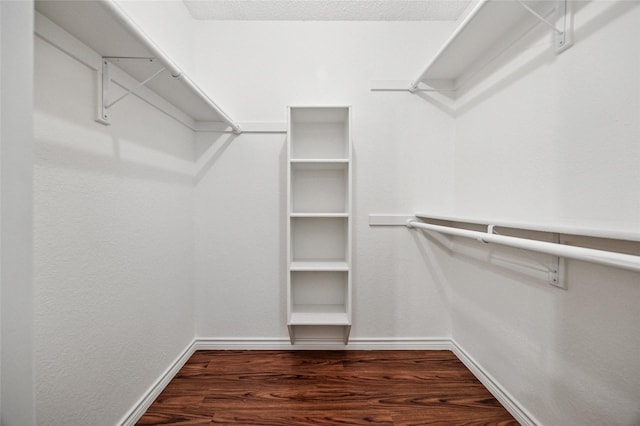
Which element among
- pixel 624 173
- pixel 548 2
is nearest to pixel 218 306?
pixel 624 173

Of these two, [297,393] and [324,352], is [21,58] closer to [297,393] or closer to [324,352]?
[297,393]

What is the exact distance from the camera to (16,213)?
0.54 meters

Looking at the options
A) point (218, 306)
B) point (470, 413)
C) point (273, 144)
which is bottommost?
point (470, 413)

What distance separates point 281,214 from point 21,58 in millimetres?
1307

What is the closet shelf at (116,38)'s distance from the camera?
73 centimetres

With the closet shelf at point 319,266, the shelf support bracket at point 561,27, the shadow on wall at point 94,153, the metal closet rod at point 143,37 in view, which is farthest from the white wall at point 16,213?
the shelf support bracket at point 561,27

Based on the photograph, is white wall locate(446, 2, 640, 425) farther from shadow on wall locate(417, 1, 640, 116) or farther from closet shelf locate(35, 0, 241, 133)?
closet shelf locate(35, 0, 241, 133)

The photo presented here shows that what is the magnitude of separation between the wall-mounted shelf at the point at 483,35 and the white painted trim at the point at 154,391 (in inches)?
80.1

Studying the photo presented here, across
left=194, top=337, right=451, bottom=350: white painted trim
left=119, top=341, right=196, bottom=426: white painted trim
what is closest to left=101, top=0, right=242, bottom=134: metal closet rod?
left=119, top=341, right=196, bottom=426: white painted trim

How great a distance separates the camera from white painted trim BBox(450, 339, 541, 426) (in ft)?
3.76

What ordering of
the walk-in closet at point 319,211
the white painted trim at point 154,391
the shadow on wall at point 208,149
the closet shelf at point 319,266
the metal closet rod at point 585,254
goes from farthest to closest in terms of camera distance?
the shadow on wall at point 208,149
the closet shelf at point 319,266
the white painted trim at point 154,391
the walk-in closet at point 319,211
the metal closet rod at point 585,254

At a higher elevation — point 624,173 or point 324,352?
point 624,173

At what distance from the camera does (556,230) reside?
2.62 feet

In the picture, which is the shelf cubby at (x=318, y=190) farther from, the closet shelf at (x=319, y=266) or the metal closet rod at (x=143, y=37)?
the metal closet rod at (x=143, y=37)
